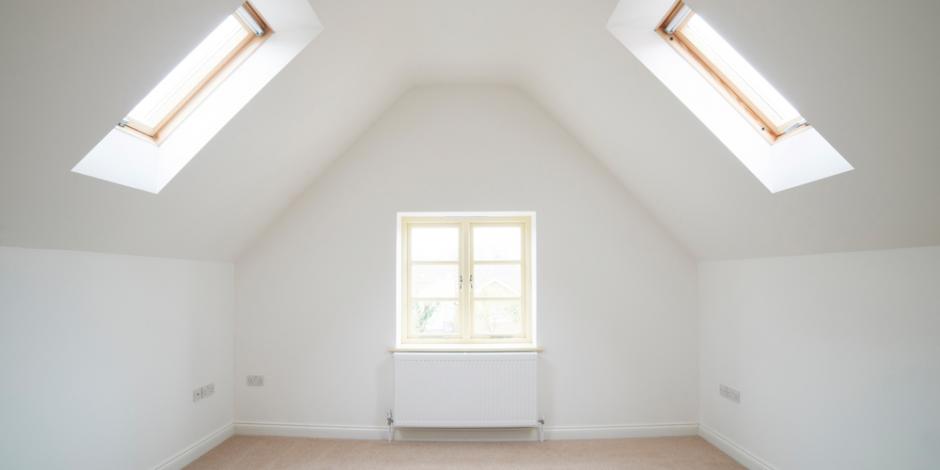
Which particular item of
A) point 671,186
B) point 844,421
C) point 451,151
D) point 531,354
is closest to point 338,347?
point 531,354

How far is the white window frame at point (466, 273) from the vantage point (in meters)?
4.49

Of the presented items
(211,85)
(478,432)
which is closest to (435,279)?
(478,432)

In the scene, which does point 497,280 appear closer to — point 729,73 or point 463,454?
point 463,454

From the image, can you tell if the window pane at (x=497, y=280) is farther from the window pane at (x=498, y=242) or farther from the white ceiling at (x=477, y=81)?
the white ceiling at (x=477, y=81)

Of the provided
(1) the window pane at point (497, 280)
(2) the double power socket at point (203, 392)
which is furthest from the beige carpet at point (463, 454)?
(1) the window pane at point (497, 280)

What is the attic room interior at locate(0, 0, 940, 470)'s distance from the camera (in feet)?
6.95

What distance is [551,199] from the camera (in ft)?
14.5

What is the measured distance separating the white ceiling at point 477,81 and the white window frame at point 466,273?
919mm

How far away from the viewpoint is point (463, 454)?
13.0 feet

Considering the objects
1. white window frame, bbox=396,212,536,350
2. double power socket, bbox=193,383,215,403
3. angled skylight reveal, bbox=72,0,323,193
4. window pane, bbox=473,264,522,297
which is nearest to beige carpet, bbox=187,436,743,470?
double power socket, bbox=193,383,215,403

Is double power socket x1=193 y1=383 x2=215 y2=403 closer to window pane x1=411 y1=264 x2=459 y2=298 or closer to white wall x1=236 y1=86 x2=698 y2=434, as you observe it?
white wall x1=236 y1=86 x2=698 y2=434

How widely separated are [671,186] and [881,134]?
1.71 metres

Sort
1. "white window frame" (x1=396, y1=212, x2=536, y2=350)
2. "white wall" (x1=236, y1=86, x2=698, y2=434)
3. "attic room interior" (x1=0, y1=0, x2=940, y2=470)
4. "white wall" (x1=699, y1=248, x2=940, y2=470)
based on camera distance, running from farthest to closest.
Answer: "white window frame" (x1=396, y1=212, x2=536, y2=350), "white wall" (x1=236, y1=86, x2=698, y2=434), "white wall" (x1=699, y1=248, x2=940, y2=470), "attic room interior" (x1=0, y1=0, x2=940, y2=470)

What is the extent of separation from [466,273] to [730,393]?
234cm
